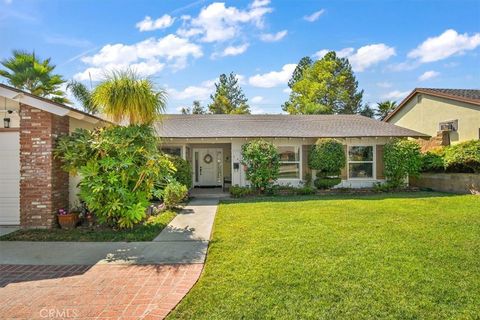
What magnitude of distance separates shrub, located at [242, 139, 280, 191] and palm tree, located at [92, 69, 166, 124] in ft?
18.9

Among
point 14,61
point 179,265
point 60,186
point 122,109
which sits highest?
point 14,61

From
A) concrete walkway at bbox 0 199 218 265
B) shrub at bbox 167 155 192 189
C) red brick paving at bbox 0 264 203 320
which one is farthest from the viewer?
shrub at bbox 167 155 192 189

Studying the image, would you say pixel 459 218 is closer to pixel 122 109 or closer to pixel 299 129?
pixel 299 129

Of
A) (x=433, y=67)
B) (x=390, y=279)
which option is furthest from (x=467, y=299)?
(x=433, y=67)

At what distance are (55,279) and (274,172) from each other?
964 cm

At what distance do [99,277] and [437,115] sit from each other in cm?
1985

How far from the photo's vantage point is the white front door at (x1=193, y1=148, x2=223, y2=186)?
17266 millimetres

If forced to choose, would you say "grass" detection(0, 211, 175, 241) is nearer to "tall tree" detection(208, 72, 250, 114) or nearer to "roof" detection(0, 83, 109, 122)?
"roof" detection(0, 83, 109, 122)

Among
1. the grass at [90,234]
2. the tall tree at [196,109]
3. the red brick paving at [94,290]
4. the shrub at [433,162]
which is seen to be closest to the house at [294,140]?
the shrub at [433,162]

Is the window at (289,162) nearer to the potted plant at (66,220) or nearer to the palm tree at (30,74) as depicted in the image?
the potted plant at (66,220)

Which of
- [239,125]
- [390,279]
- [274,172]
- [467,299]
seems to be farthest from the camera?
[239,125]

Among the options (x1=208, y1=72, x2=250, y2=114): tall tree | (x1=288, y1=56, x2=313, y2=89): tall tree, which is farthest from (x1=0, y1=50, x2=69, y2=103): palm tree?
(x1=288, y1=56, x2=313, y2=89): tall tree

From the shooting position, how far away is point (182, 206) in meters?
10.6

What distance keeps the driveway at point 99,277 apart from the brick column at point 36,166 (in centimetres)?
118
